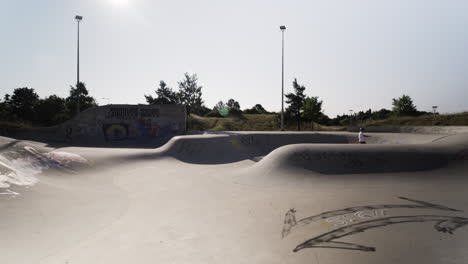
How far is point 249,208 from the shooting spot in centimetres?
581

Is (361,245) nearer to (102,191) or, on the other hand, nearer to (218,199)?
(218,199)

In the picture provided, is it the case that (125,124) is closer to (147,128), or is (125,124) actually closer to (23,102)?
(147,128)

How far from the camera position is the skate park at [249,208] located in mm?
3754

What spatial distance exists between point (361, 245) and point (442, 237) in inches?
59.0

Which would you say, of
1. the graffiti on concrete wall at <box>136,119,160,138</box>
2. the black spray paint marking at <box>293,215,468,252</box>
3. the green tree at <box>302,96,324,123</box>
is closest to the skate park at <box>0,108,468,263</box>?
the black spray paint marking at <box>293,215,468,252</box>

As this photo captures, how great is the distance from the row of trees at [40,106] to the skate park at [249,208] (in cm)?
4272

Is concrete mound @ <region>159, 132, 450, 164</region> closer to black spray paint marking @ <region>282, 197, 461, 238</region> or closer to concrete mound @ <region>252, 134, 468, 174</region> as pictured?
concrete mound @ <region>252, 134, 468, 174</region>

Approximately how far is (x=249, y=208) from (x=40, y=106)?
184 ft

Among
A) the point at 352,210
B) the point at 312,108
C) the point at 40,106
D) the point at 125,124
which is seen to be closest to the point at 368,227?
the point at 352,210

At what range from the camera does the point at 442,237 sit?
4012 millimetres

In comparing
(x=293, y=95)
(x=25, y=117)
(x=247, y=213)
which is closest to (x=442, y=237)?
(x=247, y=213)

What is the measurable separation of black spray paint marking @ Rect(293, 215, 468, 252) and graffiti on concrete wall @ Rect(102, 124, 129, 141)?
2264cm

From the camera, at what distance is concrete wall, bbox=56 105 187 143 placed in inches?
896

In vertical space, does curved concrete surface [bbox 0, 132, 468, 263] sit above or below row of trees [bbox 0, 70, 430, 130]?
below
